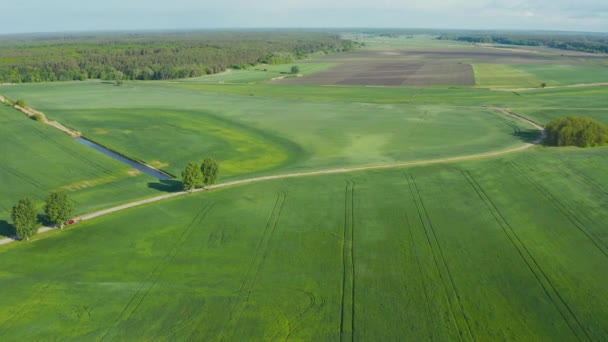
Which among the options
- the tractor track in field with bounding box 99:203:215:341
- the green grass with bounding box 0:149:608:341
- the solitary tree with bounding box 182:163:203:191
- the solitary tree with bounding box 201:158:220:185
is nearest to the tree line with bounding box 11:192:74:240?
the green grass with bounding box 0:149:608:341

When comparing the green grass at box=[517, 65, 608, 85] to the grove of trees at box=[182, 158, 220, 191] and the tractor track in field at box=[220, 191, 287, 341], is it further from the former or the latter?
the tractor track in field at box=[220, 191, 287, 341]

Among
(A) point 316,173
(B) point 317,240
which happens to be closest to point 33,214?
(B) point 317,240

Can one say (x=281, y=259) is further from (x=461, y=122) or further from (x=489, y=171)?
(x=461, y=122)

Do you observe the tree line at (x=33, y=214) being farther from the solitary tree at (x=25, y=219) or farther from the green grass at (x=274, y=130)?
the green grass at (x=274, y=130)

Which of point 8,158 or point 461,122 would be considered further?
point 461,122

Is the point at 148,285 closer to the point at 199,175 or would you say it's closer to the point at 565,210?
the point at 199,175

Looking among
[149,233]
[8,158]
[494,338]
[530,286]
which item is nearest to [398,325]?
[494,338]

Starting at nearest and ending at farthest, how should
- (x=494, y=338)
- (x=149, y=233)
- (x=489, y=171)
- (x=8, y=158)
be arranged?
(x=494, y=338), (x=149, y=233), (x=489, y=171), (x=8, y=158)
